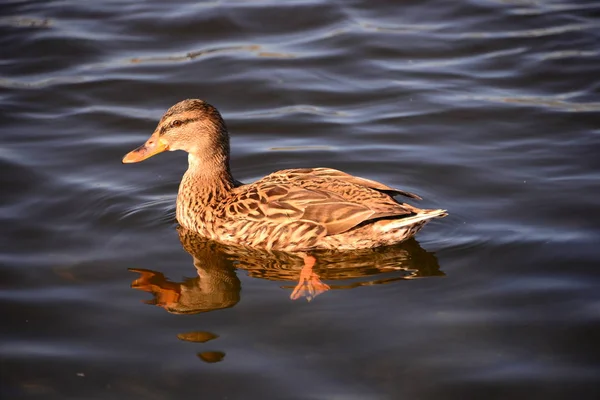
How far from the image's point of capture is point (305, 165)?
9.58m

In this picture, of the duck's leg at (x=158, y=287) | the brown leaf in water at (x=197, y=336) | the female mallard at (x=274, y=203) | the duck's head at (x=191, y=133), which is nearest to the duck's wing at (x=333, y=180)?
the female mallard at (x=274, y=203)

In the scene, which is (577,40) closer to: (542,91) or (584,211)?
(542,91)

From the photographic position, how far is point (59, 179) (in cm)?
930

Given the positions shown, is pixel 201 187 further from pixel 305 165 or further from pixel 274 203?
pixel 305 165

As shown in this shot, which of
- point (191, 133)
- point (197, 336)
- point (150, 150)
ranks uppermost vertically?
point (191, 133)

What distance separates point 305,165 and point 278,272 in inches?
89.7

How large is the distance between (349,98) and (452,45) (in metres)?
2.24

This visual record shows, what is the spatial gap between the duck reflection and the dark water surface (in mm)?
25

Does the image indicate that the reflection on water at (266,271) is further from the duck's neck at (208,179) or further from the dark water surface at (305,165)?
the duck's neck at (208,179)

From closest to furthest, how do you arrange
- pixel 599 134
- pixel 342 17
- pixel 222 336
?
pixel 222 336
pixel 599 134
pixel 342 17

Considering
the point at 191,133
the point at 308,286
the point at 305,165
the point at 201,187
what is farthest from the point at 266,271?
the point at 305,165

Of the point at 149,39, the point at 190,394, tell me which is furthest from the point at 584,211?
A: the point at 149,39

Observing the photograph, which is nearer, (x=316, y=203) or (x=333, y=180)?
(x=316, y=203)

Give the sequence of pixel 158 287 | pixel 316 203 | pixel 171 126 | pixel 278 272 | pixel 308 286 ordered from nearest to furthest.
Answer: pixel 308 286 → pixel 158 287 → pixel 278 272 → pixel 316 203 → pixel 171 126
